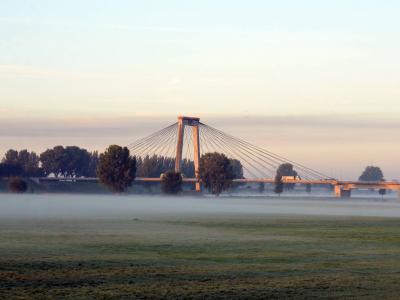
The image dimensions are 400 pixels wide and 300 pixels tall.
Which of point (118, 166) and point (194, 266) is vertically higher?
point (118, 166)

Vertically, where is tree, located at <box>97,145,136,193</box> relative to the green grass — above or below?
above

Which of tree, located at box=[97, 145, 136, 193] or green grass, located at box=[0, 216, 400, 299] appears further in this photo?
tree, located at box=[97, 145, 136, 193]

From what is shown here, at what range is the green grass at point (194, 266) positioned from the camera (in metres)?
25.3

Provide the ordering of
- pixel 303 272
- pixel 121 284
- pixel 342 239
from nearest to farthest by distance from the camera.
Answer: pixel 121 284, pixel 303 272, pixel 342 239

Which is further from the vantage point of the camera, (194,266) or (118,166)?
(118,166)

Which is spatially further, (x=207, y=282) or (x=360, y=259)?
(x=360, y=259)

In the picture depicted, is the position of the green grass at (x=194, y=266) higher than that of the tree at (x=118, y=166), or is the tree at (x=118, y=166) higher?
the tree at (x=118, y=166)

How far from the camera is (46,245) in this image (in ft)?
129

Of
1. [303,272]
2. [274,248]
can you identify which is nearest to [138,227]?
[274,248]

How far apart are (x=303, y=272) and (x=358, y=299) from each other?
575 centimetres

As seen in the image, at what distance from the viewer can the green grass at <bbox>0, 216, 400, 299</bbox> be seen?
25.3m

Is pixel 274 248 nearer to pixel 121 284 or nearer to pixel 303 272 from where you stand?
pixel 303 272

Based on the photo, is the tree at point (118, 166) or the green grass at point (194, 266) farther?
the tree at point (118, 166)

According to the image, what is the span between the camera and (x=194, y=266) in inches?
1235
